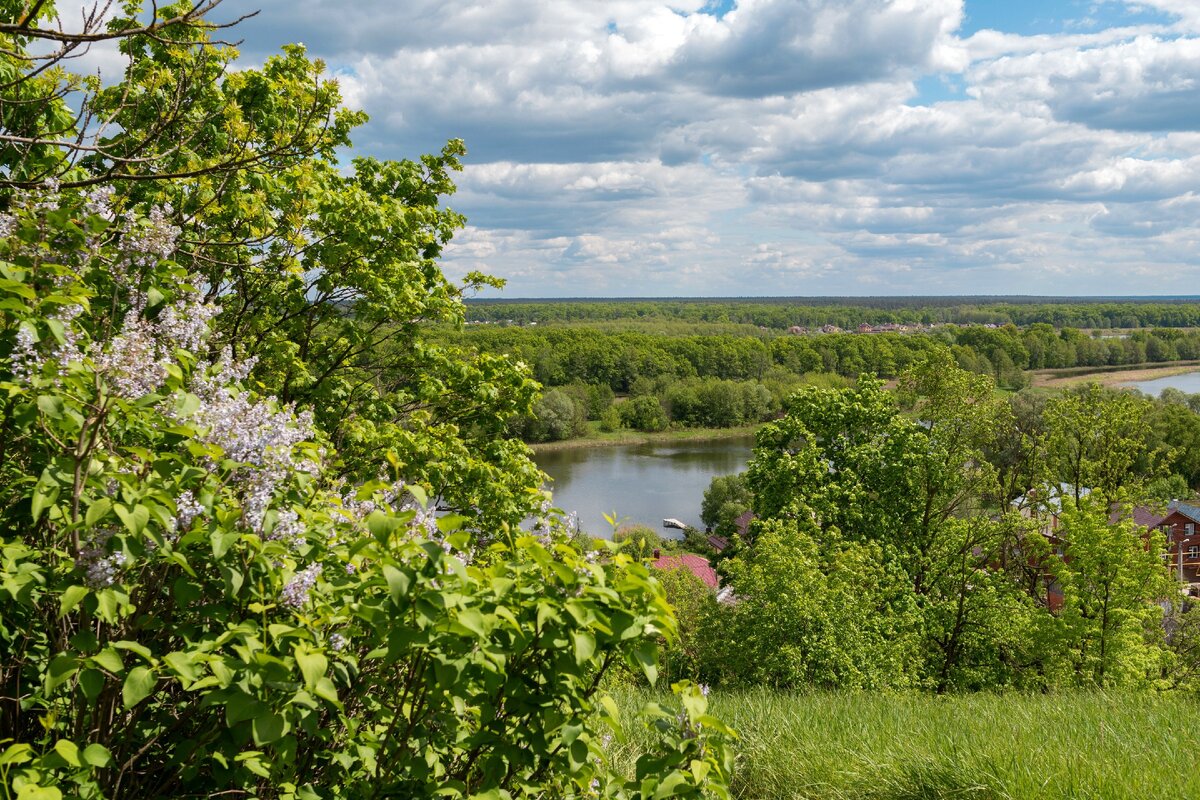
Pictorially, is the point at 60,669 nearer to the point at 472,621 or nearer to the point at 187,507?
the point at 187,507

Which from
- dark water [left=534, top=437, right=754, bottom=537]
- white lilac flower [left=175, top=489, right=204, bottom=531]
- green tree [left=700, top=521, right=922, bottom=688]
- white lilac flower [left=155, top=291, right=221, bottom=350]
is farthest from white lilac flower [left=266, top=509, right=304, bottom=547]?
dark water [left=534, top=437, right=754, bottom=537]

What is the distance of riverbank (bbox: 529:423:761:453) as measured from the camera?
75.6m

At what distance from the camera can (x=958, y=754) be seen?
12.0ft

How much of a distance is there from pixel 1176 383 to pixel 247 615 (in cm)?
12640

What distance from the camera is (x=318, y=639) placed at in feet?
6.29

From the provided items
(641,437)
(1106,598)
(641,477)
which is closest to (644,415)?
(641,437)

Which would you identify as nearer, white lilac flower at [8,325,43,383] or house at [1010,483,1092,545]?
white lilac flower at [8,325,43,383]

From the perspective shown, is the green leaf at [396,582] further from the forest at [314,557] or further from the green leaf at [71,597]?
the green leaf at [71,597]

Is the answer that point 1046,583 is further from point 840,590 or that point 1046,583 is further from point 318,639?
point 318,639

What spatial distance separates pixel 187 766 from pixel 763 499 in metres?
16.4

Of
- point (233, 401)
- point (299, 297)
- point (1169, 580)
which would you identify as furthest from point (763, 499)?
point (233, 401)

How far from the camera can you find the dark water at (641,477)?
1965 inches

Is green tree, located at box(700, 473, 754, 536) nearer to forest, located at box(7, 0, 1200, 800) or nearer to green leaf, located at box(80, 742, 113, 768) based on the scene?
forest, located at box(7, 0, 1200, 800)

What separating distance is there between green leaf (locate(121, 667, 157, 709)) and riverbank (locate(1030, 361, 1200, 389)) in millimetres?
107230
